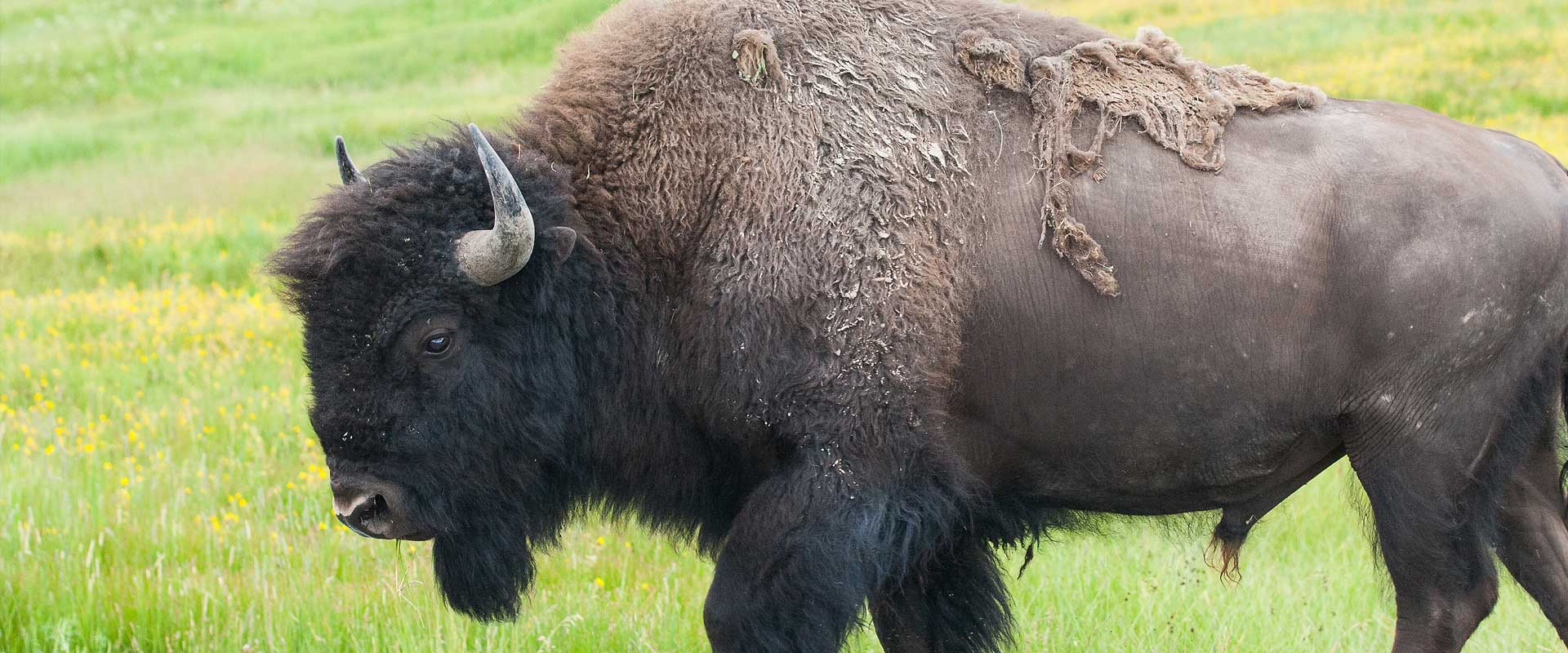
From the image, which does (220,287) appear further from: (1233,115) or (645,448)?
(1233,115)

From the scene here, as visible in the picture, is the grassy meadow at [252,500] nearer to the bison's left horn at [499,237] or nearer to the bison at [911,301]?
the bison at [911,301]

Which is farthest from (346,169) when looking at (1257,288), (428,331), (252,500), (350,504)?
(252,500)

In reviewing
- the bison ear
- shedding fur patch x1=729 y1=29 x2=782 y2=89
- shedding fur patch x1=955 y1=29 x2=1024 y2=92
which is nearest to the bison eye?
the bison ear

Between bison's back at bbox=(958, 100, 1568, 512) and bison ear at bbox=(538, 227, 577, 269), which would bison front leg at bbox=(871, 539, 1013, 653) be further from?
bison ear at bbox=(538, 227, 577, 269)

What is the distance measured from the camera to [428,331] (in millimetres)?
3662

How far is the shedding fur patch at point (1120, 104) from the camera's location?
3650 millimetres

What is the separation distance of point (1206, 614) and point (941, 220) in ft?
7.31

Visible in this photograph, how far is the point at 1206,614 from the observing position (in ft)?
16.6

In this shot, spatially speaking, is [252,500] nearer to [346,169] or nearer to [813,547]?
[346,169]

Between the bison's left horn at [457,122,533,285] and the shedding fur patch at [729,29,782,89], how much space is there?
27.0 inches

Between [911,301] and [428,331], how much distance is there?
1.26m

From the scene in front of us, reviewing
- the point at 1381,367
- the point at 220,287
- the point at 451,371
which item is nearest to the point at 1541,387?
the point at 1381,367

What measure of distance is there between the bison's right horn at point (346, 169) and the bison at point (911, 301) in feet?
0.09

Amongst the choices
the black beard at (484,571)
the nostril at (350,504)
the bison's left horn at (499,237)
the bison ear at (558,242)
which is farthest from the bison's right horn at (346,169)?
the black beard at (484,571)
